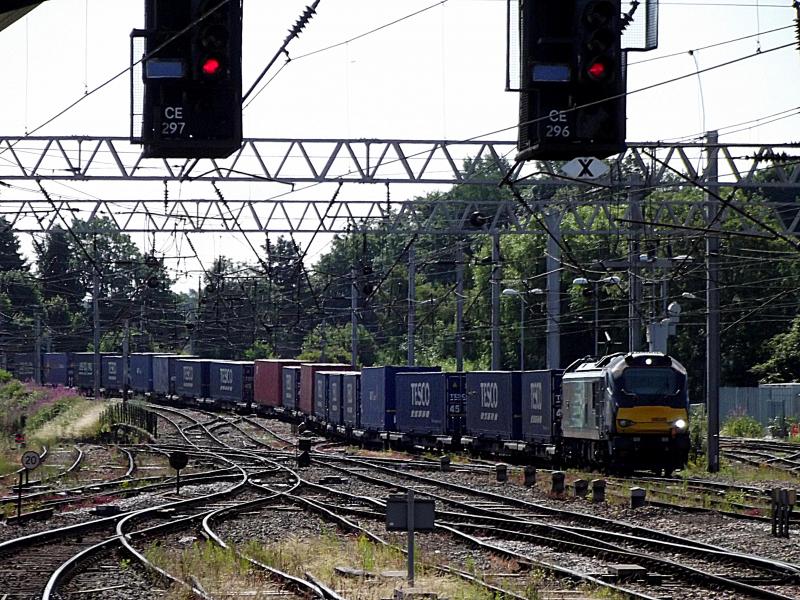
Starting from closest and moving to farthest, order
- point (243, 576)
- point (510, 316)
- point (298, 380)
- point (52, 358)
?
point (243, 576) → point (298, 380) → point (510, 316) → point (52, 358)

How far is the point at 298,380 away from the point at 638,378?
3100cm

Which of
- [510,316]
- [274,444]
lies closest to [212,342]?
[510,316]

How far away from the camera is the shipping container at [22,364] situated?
117 m

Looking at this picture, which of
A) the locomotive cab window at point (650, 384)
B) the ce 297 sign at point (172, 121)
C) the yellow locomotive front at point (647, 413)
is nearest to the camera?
the ce 297 sign at point (172, 121)

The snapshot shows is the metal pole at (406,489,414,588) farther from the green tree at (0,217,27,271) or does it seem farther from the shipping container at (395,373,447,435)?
the green tree at (0,217,27,271)

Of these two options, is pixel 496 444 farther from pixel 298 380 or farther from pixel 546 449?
pixel 298 380

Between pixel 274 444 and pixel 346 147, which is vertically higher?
pixel 346 147

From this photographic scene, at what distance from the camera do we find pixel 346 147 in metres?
28.6

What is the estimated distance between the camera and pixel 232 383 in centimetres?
7038

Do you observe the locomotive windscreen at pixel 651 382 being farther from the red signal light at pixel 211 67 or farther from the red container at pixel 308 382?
the red container at pixel 308 382

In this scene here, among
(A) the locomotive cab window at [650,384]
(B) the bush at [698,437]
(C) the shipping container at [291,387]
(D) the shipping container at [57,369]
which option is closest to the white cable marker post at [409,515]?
(A) the locomotive cab window at [650,384]

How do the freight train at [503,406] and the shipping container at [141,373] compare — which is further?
the shipping container at [141,373]

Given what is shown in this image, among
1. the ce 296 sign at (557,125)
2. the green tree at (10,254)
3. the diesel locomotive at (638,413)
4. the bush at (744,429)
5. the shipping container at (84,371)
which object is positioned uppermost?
the green tree at (10,254)

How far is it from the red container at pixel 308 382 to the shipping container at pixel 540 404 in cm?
2086
